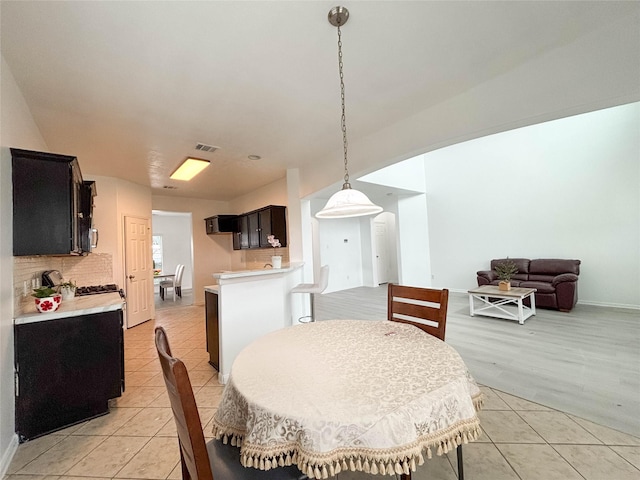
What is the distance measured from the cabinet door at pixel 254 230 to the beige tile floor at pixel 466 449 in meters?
3.41

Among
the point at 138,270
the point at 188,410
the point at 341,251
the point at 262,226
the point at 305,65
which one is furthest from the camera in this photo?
the point at 341,251

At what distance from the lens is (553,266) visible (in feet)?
17.0

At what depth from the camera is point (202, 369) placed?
2994 mm

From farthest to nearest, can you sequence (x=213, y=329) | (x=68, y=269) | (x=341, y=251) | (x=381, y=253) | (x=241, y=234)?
(x=381, y=253) < (x=341, y=251) < (x=241, y=234) < (x=68, y=269) < (x=213, y=329)

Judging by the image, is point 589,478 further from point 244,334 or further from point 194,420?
point 244,334

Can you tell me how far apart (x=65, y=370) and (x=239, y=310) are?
4.42 feet

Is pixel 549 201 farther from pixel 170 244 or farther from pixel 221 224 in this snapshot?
pixel 170 244

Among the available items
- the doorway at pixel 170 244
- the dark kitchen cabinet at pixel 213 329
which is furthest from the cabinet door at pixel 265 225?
the doorway at pixel 170 244

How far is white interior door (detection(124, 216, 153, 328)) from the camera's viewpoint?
15.9 ft

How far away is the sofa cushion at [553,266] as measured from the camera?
498cm

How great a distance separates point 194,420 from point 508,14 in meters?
2.55

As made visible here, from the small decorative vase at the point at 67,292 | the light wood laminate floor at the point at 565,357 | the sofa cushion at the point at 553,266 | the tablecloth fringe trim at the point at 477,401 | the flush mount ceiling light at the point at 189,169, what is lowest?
the light wood laminate floor at the point at 565,357

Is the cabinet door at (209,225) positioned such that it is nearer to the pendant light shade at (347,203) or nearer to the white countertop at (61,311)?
the white countertop at (61,311)

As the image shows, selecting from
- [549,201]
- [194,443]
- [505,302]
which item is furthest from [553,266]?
[194,443]
